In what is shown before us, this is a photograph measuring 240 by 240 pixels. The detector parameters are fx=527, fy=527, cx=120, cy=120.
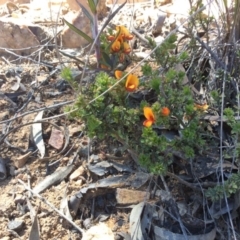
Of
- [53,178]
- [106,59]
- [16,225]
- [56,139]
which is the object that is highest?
[106,59]

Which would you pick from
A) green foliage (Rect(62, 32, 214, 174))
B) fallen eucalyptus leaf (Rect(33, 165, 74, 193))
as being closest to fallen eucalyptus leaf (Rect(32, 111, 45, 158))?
fallen eucalyptus leaf (Rect(33, 165, 74, 193))

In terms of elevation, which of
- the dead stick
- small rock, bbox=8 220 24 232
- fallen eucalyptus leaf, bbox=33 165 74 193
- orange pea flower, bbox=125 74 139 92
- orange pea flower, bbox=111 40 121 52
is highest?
orange pea flower, bbox=111 40 121 52

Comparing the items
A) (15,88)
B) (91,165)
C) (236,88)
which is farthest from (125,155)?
(15,88)

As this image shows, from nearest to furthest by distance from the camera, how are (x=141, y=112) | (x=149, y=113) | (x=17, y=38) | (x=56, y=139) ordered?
(x=149, y=113)
(x=141, y=112)
(x=56, y=139)
(x=17, y=38)

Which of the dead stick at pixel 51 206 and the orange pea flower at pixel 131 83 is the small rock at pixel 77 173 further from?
the orange pea flower at pixel 131 83

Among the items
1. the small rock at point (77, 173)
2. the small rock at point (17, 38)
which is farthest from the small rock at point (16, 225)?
the small rock at point (17, 38)

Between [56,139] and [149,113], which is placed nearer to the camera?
[149,113]

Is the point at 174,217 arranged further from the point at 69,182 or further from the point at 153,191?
the point at 69,182

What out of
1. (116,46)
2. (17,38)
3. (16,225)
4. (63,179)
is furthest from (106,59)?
(17,38)

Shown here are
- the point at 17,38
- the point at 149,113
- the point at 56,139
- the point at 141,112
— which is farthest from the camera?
the point at 17,38

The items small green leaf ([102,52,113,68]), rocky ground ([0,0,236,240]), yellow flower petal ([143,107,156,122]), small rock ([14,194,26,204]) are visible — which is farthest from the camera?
small green leaf ([102,52,113,68])

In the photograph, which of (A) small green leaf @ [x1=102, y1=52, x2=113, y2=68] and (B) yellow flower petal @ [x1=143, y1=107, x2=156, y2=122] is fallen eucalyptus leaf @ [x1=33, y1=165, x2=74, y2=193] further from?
(B) yellow flower petal @ [x1=143, y1=107, x2=156, y2=122]

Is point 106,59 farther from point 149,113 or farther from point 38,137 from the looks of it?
point 149,113

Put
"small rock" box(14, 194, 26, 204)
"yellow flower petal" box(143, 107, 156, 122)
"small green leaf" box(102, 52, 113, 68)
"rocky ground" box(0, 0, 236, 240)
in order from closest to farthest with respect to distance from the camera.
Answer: "yellow flower petal" box(143, 107, 156, 122)
"rocky ground" box(0, 0, 236, 240)
"small rock" box(14, 194, 26, 204)
"small green leaf" box(102, 52, 113, 68)
